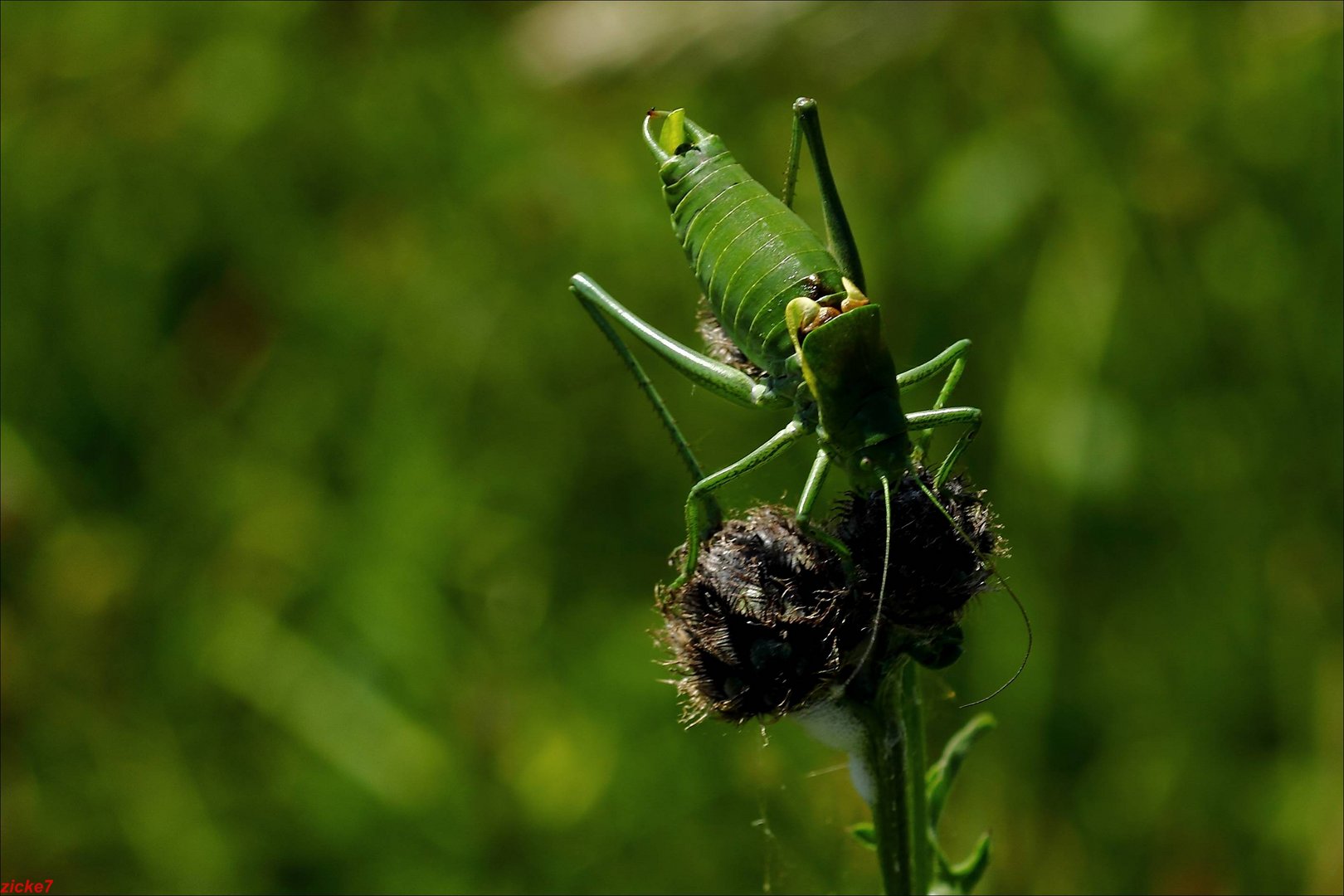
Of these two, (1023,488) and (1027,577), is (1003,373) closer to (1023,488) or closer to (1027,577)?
(1023,488)

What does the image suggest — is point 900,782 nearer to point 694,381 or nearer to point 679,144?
point 694,381

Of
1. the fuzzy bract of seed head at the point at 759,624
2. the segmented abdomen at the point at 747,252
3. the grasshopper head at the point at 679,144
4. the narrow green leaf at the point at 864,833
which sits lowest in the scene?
the narrow green leaf at the point at 864,833

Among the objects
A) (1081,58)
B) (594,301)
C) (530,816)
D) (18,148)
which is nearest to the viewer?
(594,301)

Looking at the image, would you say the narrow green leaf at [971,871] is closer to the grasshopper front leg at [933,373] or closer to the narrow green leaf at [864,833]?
the narrow green leaf at [864,833]

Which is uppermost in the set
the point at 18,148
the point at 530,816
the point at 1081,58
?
the point at 18,148

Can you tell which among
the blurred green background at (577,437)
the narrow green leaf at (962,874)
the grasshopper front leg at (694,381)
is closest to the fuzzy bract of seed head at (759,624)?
the grasshopper front leg at (694,381)

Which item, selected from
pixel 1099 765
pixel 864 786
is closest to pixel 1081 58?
pixel 1099 765
